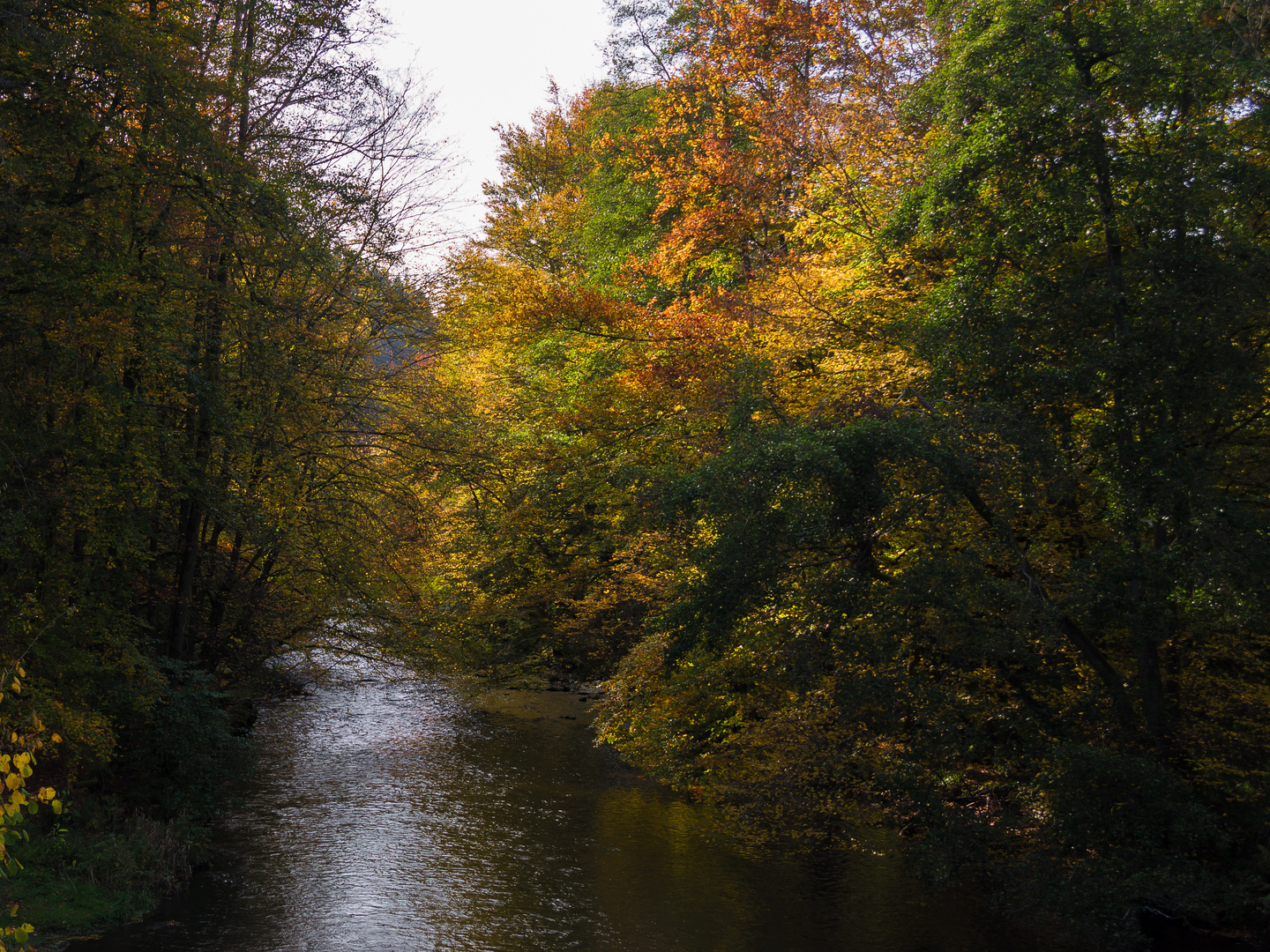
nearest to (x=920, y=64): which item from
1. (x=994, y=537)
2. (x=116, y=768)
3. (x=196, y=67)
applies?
(x=994, y=537)

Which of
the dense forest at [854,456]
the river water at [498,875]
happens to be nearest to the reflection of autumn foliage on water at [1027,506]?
the dense forest at [854,456]

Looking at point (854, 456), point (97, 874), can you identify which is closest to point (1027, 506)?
point (854, 456)

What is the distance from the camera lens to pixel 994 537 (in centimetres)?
1006

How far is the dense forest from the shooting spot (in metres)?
9.03

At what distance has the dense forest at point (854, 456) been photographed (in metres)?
9.03

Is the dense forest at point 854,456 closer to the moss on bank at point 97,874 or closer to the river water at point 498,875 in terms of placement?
the moss on bank at point 97,874

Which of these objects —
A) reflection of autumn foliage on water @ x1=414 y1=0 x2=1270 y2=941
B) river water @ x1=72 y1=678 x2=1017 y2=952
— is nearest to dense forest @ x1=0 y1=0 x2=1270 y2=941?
reflection of autumn foliage on water @ x1=414 y1=0 x2=1270 y2=941

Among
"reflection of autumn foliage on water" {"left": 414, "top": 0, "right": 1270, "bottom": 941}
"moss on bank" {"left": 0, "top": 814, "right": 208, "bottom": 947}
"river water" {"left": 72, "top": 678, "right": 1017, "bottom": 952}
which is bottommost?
"river water" {"left": 72, "top": 678, "right": 1017, "bottom": 952}

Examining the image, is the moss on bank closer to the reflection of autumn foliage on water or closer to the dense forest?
the dense forest

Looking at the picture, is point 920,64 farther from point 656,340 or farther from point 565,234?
point 565,234

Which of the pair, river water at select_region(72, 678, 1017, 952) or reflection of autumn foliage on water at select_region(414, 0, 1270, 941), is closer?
reflection of autumn foliage on water at select_region(414, 0, 1270, 941)

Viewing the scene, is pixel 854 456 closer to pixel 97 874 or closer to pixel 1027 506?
pixel 1027 506

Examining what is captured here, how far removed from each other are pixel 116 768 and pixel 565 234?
59.1 ft

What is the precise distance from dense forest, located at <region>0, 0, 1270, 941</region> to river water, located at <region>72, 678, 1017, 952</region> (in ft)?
3.02
